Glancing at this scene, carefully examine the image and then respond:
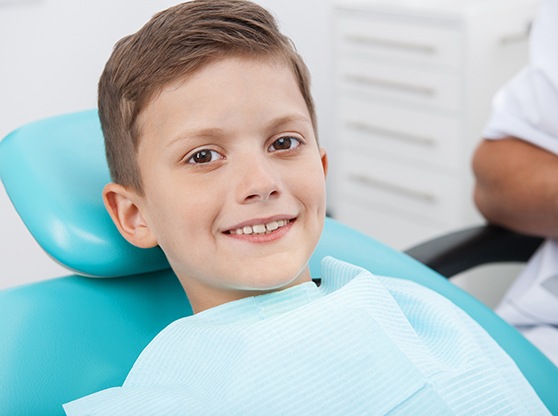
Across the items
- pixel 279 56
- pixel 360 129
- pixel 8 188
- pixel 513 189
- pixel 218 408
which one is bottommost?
pixel 360 129

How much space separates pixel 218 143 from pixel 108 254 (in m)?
0.22

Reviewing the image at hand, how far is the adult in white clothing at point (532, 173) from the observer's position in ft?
5.12

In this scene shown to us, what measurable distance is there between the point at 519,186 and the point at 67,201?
0.77 meters

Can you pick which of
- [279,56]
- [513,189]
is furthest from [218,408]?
[513,189]

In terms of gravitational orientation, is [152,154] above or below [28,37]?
above

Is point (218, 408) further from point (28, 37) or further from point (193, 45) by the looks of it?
point (28, 37)

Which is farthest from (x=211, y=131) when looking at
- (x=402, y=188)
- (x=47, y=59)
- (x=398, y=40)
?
(x=402, y=188)

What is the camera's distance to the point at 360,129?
2842mm

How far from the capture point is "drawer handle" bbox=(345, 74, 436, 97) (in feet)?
8.56

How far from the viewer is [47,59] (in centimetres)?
236

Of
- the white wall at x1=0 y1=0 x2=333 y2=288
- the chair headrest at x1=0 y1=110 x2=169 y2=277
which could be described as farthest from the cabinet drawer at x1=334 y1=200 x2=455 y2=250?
the chair headrest at x1=0 y1=110 x2=169 y2=277

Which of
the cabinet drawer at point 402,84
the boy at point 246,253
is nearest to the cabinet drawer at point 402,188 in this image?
the cabinet drawer at point 402,84

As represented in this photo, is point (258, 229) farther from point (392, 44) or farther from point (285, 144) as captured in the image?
point (392, 44)

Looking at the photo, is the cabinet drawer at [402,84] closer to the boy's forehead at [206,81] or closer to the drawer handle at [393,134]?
the drawer handle at [393,134]
